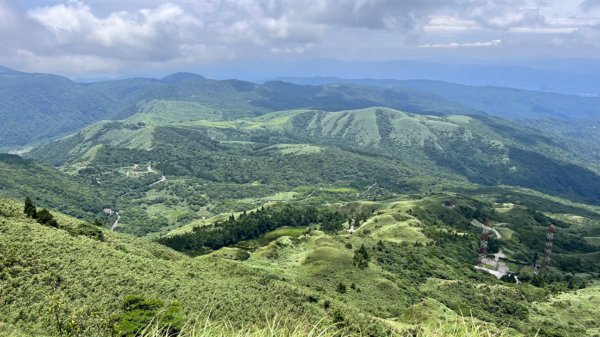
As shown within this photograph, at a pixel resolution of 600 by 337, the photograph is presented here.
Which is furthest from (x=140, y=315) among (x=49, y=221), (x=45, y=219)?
(x=45, y=219)

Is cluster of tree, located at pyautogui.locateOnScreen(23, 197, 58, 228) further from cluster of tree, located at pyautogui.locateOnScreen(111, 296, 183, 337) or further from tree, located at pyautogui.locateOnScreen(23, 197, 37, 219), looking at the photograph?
cluster of tree, located at pyautogui.locateOnScreen(111, 296, 183, 337)

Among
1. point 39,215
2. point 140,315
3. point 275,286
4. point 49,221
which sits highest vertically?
point 39,215

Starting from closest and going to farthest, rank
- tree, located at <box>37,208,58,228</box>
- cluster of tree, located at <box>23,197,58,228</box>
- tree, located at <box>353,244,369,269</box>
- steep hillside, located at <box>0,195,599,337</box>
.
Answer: steep hillside, located at <box>0,195,599,337</box> < cluster of tree, located at <box>23,197,58,228</box> < tree, located at <box>37,208,58,228</box> < tree, located at <box>353,244,369,269</box>

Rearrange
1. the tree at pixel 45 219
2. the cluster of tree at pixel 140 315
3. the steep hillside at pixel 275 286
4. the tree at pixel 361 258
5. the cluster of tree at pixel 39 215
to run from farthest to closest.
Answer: the tree at pixel 361 258, the tree at pixel 45 219, the cluster of tree at pixel 39 215, the steep hillside at pixel 275 286, the cluster of tree at pixel 140 315

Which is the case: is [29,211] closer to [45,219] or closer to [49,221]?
[45,219]

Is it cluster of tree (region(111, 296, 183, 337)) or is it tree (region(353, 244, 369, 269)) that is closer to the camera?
cluster of tree (region(111, 296, 183, 337))

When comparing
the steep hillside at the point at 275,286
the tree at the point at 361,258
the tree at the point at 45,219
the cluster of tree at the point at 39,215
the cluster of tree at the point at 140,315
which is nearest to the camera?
the cluster of tree at the point at 140,315

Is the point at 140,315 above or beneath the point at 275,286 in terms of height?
above

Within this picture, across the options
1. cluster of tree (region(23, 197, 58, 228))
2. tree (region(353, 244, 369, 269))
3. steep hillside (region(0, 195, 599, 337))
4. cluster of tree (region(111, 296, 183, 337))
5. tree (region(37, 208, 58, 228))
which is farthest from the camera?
tree (region(353, 244, 369, 269))

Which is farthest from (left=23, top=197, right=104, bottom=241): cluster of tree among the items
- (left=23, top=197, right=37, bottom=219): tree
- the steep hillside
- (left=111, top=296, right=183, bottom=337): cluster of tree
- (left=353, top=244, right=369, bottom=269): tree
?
(left=353, top=244, right=369, bottom=269): tree

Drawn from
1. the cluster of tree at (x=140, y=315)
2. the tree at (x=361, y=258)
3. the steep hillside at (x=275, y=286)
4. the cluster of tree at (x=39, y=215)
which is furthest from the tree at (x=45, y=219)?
the tree at (x=361, y=258)

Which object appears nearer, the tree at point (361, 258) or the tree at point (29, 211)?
the tree at point (29, 211)

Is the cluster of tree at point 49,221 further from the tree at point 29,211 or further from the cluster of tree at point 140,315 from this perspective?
the cluster of tree at point 140,315
